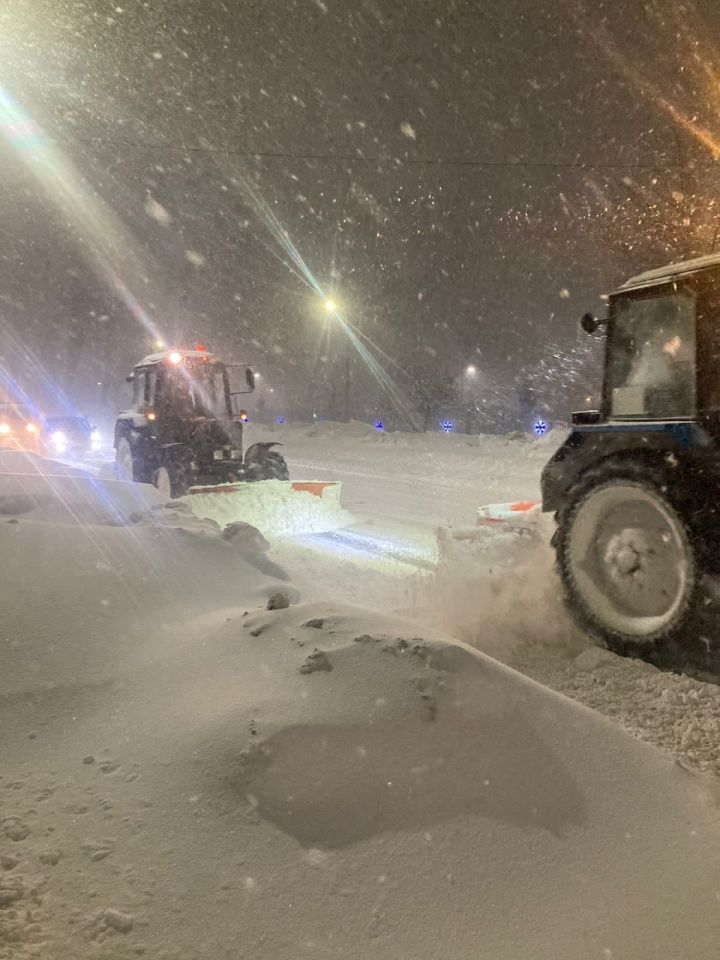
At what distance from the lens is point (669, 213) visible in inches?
564

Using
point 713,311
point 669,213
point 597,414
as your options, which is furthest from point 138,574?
point 669,213

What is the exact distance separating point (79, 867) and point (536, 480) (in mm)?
13531

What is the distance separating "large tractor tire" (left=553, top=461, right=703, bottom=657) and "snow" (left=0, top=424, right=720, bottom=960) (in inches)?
9.3

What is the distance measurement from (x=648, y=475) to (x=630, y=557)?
0.51 m

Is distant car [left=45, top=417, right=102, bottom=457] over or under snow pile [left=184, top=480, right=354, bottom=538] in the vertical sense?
over

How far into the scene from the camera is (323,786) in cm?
203

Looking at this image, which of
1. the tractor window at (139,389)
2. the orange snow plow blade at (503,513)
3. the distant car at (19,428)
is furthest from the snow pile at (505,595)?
the distant car at (19,428)

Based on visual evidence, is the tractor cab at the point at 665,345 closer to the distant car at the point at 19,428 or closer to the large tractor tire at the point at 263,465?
the large tractor tire at the point at 263,465

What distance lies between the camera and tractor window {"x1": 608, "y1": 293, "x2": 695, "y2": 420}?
392 centimetres

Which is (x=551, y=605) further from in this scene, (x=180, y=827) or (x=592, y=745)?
(x=180, y=827)

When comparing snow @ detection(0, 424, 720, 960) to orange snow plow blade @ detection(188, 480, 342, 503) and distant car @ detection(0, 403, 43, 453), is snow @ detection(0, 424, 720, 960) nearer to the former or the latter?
orange snow plow blade @ detection(188, 480, 342, 503)

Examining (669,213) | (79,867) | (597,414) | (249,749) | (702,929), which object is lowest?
(702,929)

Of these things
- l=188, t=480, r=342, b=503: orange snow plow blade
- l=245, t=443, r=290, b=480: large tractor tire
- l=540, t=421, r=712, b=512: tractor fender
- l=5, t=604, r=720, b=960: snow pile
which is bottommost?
l=5, t=604, r=720, b=960: snow pile

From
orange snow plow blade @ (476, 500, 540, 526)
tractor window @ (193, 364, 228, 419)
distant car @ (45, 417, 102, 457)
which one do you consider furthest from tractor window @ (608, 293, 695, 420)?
distant car @ (45, 417, 102, 457)
